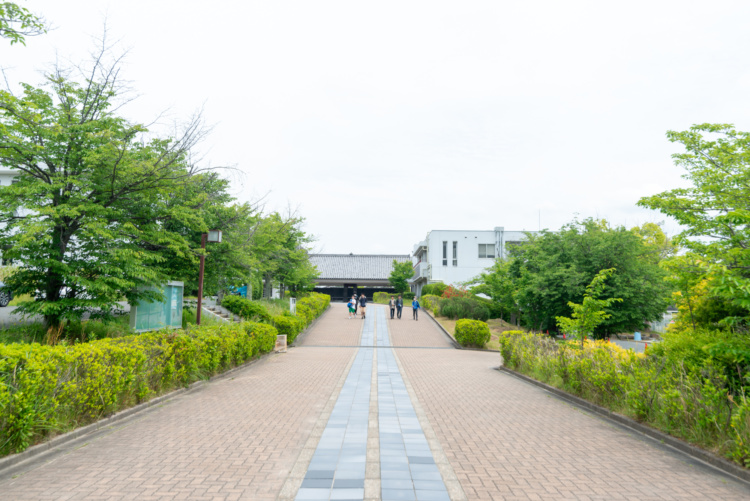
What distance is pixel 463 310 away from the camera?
3056cm

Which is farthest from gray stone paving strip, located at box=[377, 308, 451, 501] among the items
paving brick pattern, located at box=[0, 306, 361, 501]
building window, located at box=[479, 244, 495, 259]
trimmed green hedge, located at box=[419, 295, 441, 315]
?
building window, located at box=[479, 244, 495, 259]

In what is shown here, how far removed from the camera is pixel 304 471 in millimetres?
4949

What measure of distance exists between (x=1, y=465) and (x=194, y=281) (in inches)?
479

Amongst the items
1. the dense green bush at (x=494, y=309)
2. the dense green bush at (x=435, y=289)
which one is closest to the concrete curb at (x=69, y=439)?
the dense green bush at (x=494, y=309)

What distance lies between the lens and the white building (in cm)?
4922

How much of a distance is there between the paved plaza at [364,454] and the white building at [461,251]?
39.3 metres

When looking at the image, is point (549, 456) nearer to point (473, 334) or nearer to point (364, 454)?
point (364, 454)

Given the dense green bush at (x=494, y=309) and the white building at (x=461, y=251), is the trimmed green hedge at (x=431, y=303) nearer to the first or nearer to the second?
the dense green bush at (x=494, y=309)

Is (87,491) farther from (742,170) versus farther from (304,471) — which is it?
(742,170)

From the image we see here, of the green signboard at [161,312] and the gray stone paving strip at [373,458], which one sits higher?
the green signboard at [161,312]

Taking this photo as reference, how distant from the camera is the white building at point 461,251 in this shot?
49.2 meters

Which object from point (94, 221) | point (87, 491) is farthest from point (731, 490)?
point (94, 221)

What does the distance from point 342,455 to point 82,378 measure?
3879 mm

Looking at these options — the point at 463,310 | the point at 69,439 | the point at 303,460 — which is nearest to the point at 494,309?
the point at 463,310
